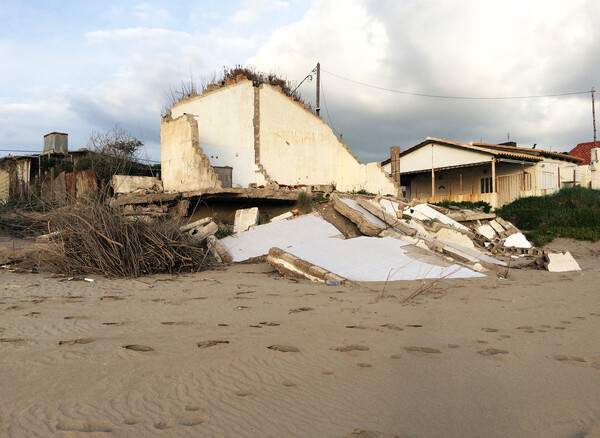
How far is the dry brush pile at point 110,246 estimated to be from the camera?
7.12 meters

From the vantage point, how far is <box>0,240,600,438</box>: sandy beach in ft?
7.14

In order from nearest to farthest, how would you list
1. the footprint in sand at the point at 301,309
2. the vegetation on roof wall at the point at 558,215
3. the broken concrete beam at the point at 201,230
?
1. the footprint in sand at the point at 301,309
2. the broken concrete beam at the point at 201,230
3. the vegetation on roof wall at the point at 558,215

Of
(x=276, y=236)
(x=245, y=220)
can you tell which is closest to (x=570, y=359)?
(x=276, y=236)

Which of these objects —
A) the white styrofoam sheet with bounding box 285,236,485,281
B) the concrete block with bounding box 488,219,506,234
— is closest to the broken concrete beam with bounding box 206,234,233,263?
the white styrofoam sheet with bounding box 285,236,485,281

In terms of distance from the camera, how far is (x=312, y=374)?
9.32 feet

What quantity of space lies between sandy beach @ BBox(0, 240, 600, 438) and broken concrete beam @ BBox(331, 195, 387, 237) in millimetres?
4789

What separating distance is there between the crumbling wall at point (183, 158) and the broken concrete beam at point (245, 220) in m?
1.62

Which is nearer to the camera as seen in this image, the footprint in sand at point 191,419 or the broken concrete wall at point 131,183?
the footprint in sand at point 191,419

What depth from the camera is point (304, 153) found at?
1770 centimetres

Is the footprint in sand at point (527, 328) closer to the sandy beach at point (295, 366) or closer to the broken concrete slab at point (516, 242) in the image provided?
the sandy beach at point (295, 366)

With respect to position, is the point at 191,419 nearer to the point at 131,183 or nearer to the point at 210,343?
the point at 210,343

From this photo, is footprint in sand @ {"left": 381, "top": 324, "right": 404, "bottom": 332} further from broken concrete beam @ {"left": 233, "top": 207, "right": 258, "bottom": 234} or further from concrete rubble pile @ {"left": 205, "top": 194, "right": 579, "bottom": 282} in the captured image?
broken concrete beam @ {"left": 233, "top": 207, "right": 258, "bottom": 234}

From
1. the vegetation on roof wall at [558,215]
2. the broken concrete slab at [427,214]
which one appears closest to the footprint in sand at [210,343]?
the broken concrete slab at [427,214]

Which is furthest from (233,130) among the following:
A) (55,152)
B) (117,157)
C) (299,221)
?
(55,152)
